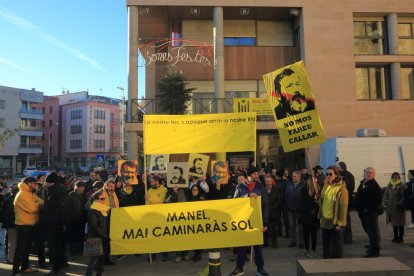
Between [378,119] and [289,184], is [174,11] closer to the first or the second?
[378,119]

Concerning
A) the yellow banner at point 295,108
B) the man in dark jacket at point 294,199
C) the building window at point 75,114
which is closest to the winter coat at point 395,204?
the man in dark jacket at point 294,199

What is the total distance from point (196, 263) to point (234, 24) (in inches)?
693

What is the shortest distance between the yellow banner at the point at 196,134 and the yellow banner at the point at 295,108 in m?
0.85

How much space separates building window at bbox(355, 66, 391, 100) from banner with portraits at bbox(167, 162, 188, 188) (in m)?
15.2

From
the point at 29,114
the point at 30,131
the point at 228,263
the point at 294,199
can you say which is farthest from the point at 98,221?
the point at 30,131

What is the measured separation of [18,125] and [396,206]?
241ft

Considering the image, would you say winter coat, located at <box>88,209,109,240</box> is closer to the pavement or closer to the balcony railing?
the pavement

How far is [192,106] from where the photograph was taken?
22.1 m

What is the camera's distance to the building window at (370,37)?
21.7 m

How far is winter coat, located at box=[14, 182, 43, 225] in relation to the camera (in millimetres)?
7539

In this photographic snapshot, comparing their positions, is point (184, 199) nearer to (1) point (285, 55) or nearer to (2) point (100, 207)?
(2) point (100, 207)

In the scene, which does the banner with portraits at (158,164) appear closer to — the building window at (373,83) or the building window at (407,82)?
the building window at (373,83)

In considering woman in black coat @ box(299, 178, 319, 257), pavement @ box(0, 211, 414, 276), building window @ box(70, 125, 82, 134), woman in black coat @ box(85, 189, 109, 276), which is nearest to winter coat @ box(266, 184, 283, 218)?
pavement @ box(0, 211, 414, 276)

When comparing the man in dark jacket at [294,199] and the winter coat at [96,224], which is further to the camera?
the man in dark jacket at [294,199]
